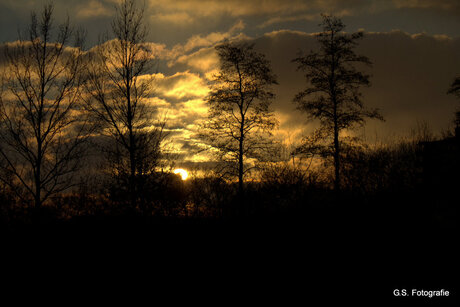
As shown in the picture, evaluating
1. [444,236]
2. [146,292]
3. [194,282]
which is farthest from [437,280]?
[146,292]

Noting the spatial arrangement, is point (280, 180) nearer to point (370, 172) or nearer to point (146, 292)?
point (370, 172)

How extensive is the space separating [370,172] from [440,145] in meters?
8.62

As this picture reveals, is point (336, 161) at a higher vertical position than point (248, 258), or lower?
higher

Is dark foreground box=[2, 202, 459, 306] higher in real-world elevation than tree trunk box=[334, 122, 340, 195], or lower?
lower

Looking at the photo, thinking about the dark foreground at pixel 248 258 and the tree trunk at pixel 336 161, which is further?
the tree trunk at pixel 336 161

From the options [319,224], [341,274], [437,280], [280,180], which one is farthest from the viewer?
[280,180]

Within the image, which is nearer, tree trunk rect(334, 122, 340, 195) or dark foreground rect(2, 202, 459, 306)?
dark foreground rect(2, 202, 459, 306)

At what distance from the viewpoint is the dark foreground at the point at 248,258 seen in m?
11.3

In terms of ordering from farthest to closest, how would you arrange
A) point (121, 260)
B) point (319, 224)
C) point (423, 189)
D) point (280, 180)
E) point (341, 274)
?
1. point (280, 180)
2. point (319, 224)
3. point (121, 260)
4. point (423, 189)
5. point (341, 274)

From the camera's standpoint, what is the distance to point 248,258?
1412cm

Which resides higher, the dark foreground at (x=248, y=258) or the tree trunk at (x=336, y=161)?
the tree trunk at (x=336, y=161)

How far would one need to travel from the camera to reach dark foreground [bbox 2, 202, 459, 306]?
37.2ft

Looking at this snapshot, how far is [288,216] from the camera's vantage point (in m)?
19.2

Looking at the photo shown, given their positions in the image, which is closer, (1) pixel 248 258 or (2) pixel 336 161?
(1) pixel 248 258
